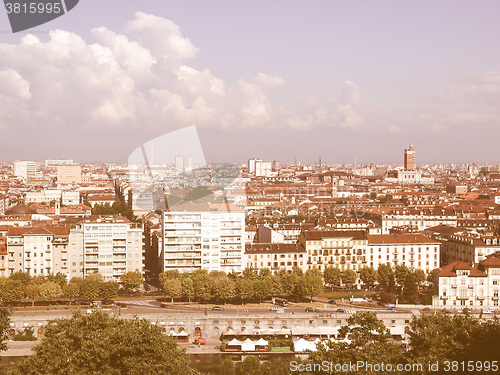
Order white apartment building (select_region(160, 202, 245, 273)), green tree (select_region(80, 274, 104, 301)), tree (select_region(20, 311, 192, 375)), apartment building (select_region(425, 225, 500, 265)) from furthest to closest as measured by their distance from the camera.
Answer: apartment building (select_region(425, 225, 500, 265)), white apartment building (select_region(160, 202, 245, 273)), green tree (select_region(80, 274, 104, 301)), tree (select_region(20, 311, 192, 375))

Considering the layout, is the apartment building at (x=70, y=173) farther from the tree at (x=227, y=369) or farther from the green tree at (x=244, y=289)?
the tree at (x=227, y=369)

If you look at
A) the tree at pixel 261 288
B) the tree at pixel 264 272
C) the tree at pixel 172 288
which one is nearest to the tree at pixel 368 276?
the tree at pixel 264 272

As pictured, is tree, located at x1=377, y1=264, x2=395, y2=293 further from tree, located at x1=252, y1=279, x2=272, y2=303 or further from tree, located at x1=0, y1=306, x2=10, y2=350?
tree, located at x1=0, y1=306, x2=10, y2=350

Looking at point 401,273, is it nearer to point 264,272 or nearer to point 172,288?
point 264,272

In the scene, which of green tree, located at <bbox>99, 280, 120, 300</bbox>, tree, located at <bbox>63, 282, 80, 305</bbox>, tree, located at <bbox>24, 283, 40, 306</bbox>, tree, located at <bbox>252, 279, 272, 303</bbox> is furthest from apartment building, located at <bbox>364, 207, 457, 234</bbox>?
tree, located at <bbox>24, 283, 40, 306</bbox>

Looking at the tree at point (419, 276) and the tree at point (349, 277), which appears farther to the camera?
the tree at point (349, 277)

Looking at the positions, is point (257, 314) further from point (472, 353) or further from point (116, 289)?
point (472, 353)

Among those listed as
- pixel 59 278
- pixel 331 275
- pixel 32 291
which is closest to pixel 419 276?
pixel 331 275
